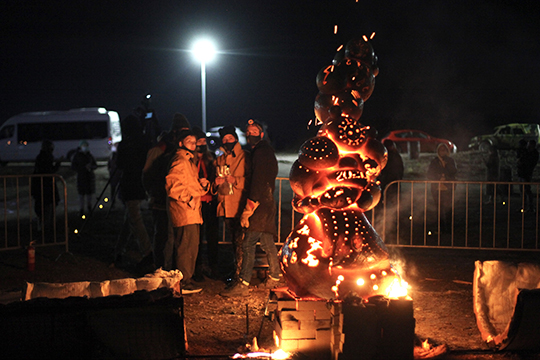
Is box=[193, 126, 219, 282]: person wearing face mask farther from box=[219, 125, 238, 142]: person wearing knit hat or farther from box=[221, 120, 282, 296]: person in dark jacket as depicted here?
box=[221, 120, 282, 296]: person in dark jacket

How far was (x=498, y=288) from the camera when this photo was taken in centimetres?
502

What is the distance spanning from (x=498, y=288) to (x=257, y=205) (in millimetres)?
2761

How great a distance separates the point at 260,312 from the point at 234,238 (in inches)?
48.2

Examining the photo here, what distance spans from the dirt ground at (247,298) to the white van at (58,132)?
51.5 ft

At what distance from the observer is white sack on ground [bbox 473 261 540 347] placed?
4918 millimetres

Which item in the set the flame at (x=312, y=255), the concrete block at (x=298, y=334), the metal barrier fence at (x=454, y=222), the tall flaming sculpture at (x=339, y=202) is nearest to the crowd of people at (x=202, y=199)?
→ the tall flaming sculpture at (x=339, y=202)

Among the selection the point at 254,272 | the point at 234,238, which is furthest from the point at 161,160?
the point at 254,272

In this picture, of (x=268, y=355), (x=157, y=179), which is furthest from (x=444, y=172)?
(x=268, y=355)

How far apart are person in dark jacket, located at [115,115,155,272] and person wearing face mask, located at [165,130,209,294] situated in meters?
1.37

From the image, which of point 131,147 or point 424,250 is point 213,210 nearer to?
point 131,147

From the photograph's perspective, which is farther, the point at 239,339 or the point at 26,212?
the point at 26,212

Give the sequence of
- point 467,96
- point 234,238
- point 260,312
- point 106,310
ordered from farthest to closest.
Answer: point 467,96 → point 234,238 → point 260,312 → point 106,310

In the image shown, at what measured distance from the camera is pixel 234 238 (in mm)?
6719

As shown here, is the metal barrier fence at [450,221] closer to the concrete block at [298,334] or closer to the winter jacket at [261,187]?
the winter jacket at [261,187]
